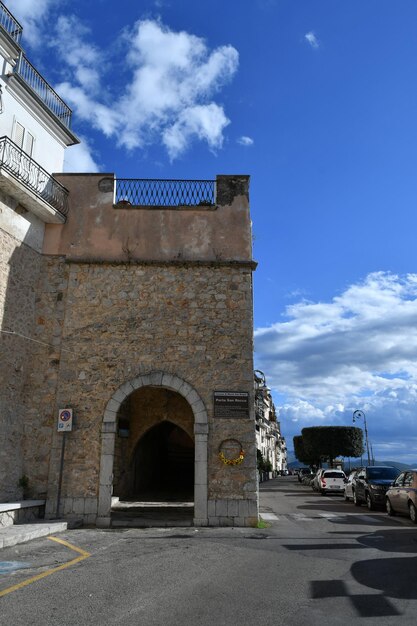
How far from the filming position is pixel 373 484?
1750 centimetres

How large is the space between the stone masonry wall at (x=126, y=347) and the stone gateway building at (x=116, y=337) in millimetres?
26

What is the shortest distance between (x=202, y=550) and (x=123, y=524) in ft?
12.6

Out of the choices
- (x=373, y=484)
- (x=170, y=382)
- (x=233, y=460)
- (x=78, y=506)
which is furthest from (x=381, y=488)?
(x=78, y=506)

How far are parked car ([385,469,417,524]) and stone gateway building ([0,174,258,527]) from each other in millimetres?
4547

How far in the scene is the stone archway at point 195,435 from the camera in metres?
11.5

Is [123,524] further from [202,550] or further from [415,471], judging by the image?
[415,471]

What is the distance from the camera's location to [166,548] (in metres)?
8.48

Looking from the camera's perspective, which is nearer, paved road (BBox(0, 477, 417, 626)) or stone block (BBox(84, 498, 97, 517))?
paved road (BBox(0, 477, 417, 626))

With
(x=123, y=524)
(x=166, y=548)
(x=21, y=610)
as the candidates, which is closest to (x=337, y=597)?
(x=21, y=610)

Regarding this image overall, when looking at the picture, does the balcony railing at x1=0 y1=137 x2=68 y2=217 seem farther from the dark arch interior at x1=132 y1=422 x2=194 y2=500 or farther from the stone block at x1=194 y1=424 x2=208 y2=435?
the dark arch interior at x1=132 y1=422 x2=194 y2=500

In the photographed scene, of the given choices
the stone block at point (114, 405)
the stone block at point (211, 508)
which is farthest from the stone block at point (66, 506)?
the stone block at point (211, 508)

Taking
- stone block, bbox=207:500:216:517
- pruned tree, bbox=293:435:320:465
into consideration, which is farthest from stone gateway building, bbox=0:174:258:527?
pruned tree, bbox=293:435:320:465

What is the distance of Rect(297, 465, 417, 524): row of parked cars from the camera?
13328 millimetres

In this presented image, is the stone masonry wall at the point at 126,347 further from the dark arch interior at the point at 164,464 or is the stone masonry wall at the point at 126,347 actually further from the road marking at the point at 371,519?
the dark arch interior at the point at 164,464
